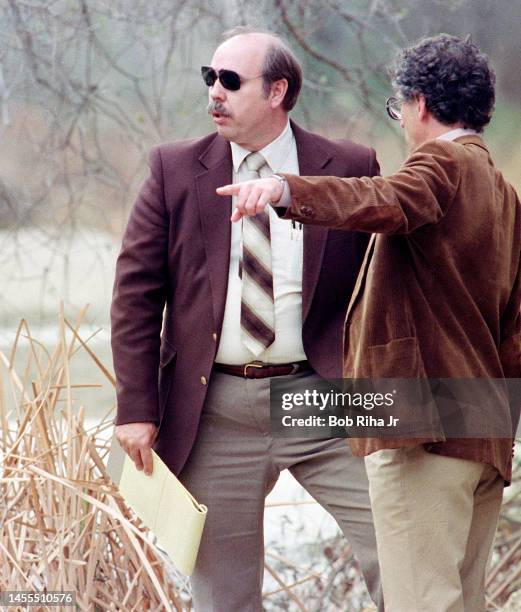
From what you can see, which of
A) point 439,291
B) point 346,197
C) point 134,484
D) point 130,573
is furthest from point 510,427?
point 130,573

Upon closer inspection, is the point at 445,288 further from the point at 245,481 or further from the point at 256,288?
the point at 245,481

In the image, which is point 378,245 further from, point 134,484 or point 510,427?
point 134,484

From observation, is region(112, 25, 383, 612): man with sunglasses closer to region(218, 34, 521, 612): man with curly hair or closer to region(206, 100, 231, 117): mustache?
region(206, 100, 231, 117): mustache

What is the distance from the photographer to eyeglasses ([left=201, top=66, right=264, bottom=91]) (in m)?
2.68

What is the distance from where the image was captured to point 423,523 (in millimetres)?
2102

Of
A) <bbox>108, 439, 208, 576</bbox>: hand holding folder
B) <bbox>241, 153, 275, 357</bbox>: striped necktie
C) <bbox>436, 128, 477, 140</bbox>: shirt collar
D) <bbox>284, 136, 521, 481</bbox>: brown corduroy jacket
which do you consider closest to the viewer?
<bbox>284, 136, 521, 481</bbox>: brown corduroy jacket

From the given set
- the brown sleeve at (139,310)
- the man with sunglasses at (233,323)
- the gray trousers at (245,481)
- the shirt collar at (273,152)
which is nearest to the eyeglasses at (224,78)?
the man with sunglasses at (233,323)

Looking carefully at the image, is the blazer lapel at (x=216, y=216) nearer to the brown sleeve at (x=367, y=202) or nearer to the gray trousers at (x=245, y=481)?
the gray trousers at (x=245, y=481)

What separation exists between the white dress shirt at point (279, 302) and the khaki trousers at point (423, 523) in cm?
51

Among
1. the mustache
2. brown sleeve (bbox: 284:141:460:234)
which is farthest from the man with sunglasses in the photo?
brown sleeve (bbox: 284:141:460:234)

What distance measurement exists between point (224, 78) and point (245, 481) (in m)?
0.86

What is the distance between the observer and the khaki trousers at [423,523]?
2.10m

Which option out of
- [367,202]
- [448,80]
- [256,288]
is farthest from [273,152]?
[367,202]

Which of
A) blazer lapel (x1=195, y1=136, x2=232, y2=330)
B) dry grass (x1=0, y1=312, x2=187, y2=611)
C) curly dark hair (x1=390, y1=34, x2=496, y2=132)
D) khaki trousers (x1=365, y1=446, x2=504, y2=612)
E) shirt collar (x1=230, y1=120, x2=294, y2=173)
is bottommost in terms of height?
dry grass (x1=0, y1=312, x2=187, y2=611)
